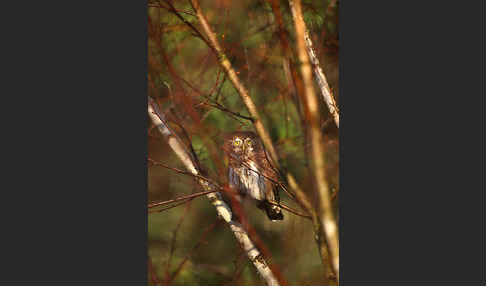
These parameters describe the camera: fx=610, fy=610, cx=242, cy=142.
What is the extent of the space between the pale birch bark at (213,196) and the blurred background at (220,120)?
0.11 ft

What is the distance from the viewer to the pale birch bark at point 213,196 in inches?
127

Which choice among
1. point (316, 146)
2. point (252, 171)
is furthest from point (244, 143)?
point (316, 146)

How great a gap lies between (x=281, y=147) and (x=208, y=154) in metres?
0.40

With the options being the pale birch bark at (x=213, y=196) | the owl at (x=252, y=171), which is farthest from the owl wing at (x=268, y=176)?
the pale birch bark at (x=213, y=196)

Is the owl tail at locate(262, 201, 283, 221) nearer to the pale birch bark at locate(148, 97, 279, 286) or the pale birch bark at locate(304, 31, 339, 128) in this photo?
the pale birch bark at locate(148, 97, 279, 286)

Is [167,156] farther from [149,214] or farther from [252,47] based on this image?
[252,47]

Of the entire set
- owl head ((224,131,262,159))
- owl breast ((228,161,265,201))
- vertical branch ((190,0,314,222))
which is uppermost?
vertical branch ((190,0,314,222))

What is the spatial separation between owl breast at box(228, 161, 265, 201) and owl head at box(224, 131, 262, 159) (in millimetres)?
74

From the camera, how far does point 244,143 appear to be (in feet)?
10.7

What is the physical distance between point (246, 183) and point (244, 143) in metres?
0.22

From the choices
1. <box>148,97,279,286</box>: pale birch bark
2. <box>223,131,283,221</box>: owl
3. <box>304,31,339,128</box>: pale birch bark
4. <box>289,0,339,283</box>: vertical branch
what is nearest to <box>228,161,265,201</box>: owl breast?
<box>223,131,283,221</box>: owl

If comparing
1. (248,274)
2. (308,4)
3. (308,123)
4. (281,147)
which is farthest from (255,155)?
(308,4)

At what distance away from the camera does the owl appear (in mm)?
3238

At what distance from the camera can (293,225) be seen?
3.21 meters
